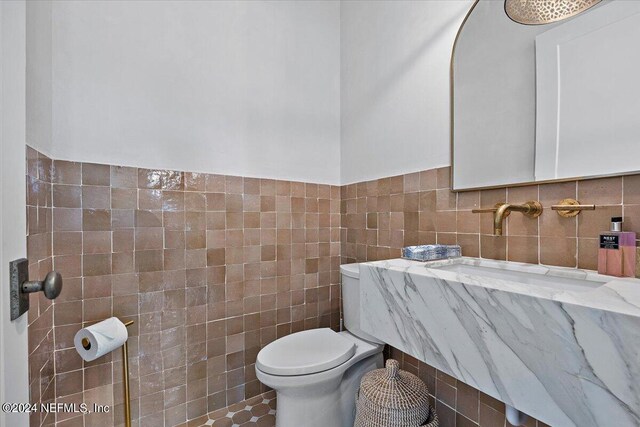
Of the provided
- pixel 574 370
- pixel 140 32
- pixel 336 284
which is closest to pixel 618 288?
pixel 574 370

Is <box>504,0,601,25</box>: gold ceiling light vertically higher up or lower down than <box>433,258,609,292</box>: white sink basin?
higher up

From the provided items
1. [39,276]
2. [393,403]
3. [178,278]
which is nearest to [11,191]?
[39,276]

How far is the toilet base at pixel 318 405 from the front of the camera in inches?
47.5

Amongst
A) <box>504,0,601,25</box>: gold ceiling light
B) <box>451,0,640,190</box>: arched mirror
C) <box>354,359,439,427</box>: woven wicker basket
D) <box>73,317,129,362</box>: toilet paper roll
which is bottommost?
<box>354,359,439,427</box>: woven wicker basket

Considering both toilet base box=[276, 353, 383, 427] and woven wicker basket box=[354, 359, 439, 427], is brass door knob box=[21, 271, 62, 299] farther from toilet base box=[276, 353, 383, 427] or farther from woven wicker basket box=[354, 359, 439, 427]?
woven wicker basket box=[354, 359, 439, 427]

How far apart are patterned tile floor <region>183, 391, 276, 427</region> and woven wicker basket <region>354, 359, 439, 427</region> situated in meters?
0.57

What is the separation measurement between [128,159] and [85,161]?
0.16m

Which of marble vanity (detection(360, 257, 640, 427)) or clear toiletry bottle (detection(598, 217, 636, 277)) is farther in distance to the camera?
clear toiletry bottle (detection(598, 217, 636, 277))

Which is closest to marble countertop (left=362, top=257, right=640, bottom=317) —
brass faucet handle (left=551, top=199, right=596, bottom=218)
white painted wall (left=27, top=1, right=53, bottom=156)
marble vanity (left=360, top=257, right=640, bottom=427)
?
marble vanity (left=360, top=257, right=640, bottom=427)

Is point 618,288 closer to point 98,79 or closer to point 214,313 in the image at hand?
point 214,313

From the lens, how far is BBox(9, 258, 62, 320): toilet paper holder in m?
0.53

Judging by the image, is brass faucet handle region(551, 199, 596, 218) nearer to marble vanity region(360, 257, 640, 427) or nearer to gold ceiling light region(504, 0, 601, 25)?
marble vanity region(360, 257, 640, 427)

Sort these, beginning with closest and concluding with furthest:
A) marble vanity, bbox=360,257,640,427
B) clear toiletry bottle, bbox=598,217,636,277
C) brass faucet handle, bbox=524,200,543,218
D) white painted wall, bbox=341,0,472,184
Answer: marble vanity, bbox=360,257,640,427, clear toiletry bottle, bbox=598,217,636,277, brass faucet handle, bbox=524,200,543,218, white painted wall, bbox=341,0,472,184

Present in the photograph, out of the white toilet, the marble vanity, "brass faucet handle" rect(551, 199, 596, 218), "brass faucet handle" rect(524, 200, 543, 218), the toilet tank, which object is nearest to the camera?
the marble vanity
